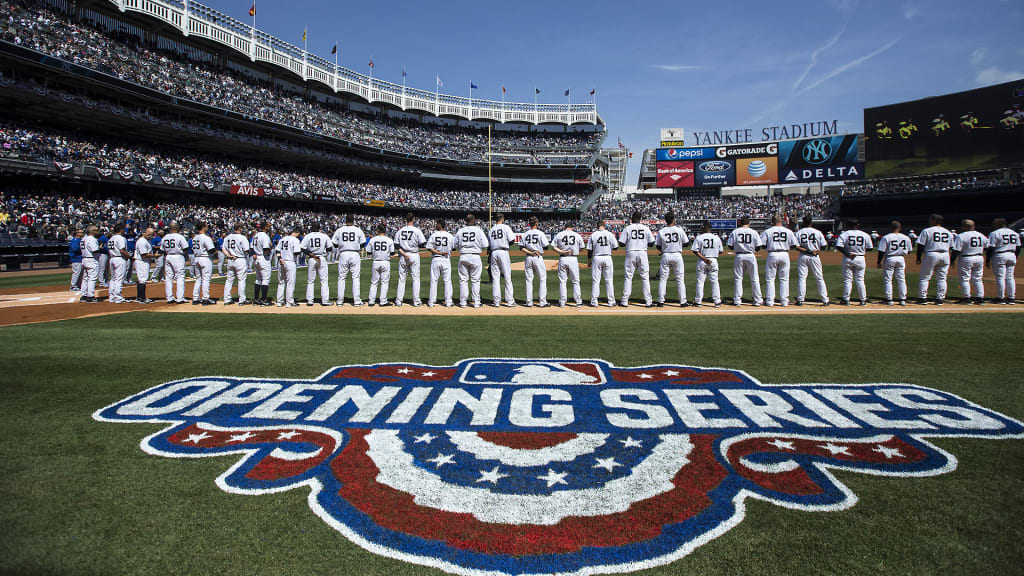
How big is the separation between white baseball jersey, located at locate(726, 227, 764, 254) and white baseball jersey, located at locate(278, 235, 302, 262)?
31.7 feet

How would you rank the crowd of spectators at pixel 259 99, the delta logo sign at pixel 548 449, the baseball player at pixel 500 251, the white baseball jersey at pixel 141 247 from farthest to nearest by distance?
the crowd of spectators at pixel 259 99, the white baseball jersey at pixel 141 247, the baseball player at pixel 500 251, the delta logo sign at pixel 548 449

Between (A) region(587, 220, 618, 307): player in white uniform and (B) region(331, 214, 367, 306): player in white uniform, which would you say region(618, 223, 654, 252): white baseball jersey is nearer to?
(A) region(587, 220, 618, 307): player in white uniform

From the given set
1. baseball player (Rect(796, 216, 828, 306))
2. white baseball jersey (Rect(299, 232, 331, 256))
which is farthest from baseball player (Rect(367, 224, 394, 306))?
baseball player (Rect(796, 216, 828, 306))

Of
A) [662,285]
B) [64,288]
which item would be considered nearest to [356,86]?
[64,288]

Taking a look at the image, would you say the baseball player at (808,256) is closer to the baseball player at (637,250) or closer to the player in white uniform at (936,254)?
the player in white uniform at (936,254)

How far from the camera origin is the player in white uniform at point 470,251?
11.1 meters

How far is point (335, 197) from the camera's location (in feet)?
159

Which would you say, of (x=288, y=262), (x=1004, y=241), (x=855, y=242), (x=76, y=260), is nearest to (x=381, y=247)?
(x=288, y=262)

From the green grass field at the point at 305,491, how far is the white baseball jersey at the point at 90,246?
6.28m

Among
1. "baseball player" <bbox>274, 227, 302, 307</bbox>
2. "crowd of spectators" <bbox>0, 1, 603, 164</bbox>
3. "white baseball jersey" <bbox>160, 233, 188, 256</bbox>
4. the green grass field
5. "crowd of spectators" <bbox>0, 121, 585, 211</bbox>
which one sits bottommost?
the green grass field

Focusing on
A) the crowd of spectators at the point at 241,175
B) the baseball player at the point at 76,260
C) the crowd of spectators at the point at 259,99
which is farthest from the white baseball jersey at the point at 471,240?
the crowd of spectators at the point at 259,99

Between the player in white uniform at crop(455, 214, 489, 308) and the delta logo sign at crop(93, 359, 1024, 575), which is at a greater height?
the player in white uniform at crop(455, 214, 489, 308)

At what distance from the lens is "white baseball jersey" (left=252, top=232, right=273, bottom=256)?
38.7 ft

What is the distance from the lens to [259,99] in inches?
1710
